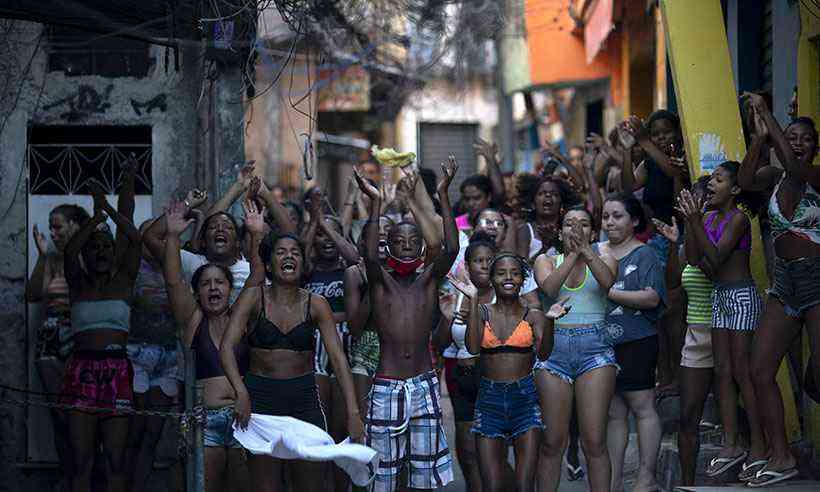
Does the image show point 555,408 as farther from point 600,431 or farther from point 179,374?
point 179,374

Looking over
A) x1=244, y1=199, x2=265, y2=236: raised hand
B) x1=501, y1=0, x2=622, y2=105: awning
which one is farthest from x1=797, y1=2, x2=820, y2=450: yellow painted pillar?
x1=501, y1=0, x2=622, y2=105: awning

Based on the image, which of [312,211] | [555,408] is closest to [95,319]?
[312,211]

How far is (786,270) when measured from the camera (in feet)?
23.4

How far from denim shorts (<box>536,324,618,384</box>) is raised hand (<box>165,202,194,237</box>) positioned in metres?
2.40

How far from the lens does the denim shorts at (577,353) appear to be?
24.9 ft

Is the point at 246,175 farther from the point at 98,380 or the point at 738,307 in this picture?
the point at 738,307

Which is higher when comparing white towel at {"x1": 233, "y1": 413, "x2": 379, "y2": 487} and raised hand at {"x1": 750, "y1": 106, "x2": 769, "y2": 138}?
raised hand at {"x1": 750, "y1": 106, "x2": 769, "y2": 138}

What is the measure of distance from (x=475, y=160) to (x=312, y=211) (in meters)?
22.2

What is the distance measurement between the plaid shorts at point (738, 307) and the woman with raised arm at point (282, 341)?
7.45ft

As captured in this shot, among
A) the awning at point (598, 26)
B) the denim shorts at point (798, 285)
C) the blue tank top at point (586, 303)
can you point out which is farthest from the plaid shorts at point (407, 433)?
the awning at point (598, 26)

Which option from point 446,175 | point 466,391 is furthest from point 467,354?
point 446,175

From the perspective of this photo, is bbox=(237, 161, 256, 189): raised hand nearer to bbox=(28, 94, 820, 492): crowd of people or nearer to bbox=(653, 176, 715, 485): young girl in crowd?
bbox=(28, 94, 820, 492): crowd of people

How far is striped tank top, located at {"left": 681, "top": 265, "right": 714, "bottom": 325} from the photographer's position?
7.98 m

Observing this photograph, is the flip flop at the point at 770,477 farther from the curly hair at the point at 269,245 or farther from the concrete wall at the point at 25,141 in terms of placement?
the concrete wall at the point at 25,141
